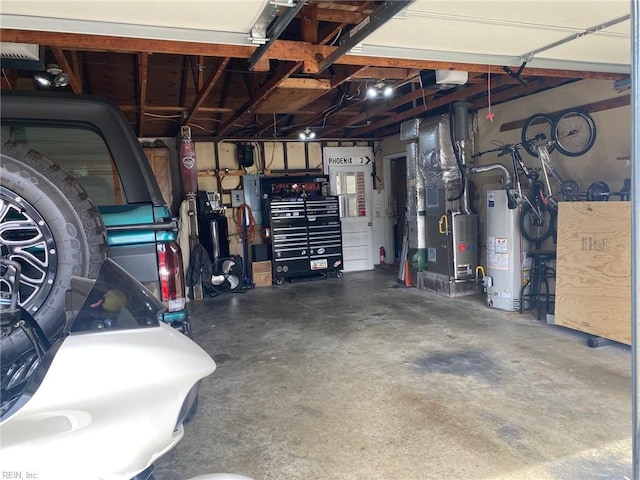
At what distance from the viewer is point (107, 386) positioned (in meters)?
0.87

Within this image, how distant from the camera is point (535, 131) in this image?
15.6 ft

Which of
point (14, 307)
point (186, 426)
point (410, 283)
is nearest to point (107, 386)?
point (14, 307)

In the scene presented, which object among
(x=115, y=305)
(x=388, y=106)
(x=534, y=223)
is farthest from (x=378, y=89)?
(x=115, y=305)

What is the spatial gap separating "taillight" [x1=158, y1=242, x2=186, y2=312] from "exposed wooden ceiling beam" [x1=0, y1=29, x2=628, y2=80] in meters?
1.31

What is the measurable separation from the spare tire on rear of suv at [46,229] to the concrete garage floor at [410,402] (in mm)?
1159

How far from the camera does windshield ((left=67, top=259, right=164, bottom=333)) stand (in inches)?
40.6

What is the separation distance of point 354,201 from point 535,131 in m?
3.69

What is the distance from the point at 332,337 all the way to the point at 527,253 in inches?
93.5

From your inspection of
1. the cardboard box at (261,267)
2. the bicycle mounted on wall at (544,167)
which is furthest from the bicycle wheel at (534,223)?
the cardboard box at (261,267)

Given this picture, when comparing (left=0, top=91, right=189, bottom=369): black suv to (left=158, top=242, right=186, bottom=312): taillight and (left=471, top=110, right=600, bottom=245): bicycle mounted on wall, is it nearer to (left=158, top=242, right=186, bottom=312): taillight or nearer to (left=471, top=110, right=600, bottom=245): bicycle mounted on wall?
(left=158, top=242, right=186, bottom=312): taillight

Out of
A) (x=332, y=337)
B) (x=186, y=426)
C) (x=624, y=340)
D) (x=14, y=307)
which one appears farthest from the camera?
(x=332, y=337)

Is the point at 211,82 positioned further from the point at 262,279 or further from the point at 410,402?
the point at 262,279

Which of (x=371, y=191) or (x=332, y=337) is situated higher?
(x=371, y=191)

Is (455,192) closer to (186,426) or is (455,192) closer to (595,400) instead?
(595,400)
